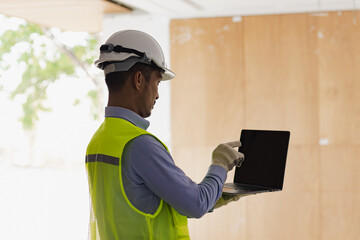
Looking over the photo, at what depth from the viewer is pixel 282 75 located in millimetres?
4500

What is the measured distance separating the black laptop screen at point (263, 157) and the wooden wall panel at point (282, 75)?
7.88 feet

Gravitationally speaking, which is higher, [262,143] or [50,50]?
[50,50]

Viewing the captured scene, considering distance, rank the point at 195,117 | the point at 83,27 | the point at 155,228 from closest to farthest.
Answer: the point at 155,228 → the point at 195,117 → the point at 83,27

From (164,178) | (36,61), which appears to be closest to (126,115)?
(164,178)

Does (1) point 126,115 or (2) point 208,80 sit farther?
(2) point 208,80

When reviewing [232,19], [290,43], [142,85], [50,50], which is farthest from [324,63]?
[50,50]

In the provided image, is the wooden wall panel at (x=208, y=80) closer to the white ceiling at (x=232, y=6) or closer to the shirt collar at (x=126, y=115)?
the white ceiling at (x=232, y=6)

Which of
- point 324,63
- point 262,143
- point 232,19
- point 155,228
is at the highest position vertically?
point 232,19

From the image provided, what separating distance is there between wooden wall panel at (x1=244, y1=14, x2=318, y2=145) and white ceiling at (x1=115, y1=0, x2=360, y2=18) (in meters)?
0.11

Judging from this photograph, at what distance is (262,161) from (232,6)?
8.43 ft

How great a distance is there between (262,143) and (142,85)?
0.68 metres

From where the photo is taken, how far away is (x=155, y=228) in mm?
1555

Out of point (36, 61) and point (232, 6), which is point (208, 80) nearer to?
point (232, 6)

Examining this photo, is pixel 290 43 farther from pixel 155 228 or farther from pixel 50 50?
pixel 50 50
